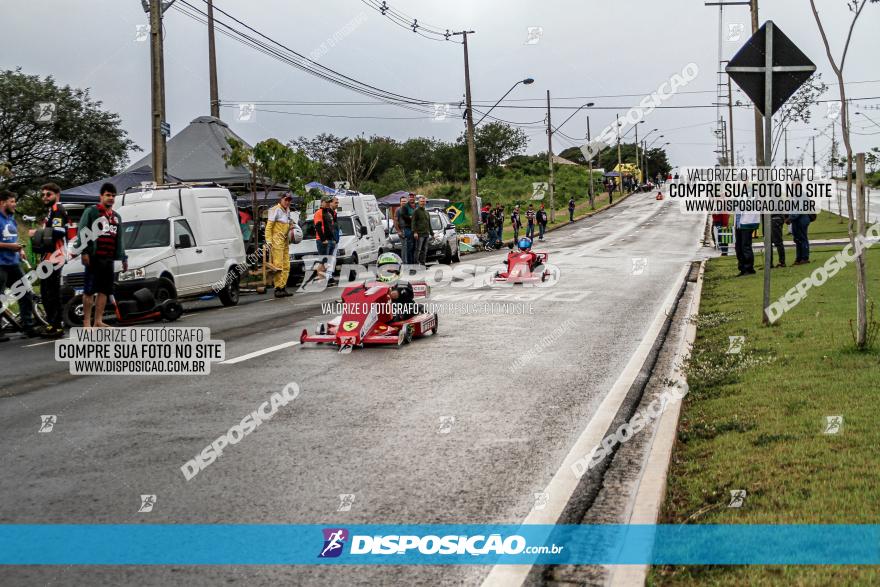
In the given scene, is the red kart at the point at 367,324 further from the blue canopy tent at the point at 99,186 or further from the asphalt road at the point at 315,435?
the blue canopy tent at the point at 99,186

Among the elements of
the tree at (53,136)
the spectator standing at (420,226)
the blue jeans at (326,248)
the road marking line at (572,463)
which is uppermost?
the tree at (53,136)

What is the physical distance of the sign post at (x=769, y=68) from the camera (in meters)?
9.52

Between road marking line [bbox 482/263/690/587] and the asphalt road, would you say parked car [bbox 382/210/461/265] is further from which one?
road marking line [bbox 482/263/690/587]

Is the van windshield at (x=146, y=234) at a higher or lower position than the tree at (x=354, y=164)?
lower

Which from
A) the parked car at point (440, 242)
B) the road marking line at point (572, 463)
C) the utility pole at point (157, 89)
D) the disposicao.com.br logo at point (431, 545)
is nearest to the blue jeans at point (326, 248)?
the utility pole at point (157, 89)

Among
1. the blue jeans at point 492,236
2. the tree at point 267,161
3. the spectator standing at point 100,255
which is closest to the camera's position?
the spectator standing at point 100,255

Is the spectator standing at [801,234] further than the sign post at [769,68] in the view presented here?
Yes

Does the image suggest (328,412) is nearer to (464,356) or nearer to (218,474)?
(218,474)

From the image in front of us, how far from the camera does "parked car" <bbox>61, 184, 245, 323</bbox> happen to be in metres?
14.8

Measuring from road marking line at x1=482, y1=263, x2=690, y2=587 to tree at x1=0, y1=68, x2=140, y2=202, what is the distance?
41.8 meters

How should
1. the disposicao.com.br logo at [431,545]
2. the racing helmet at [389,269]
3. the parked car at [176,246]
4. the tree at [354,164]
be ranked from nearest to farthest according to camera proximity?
the disposicao.com.br logo at [431,545], the racing helmet at [389,269], the parked car at [176,246], the tree at [354,164]

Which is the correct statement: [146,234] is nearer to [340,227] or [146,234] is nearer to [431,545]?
[340,227]

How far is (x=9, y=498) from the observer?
16.5ft

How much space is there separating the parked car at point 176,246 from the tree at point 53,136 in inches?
1167
